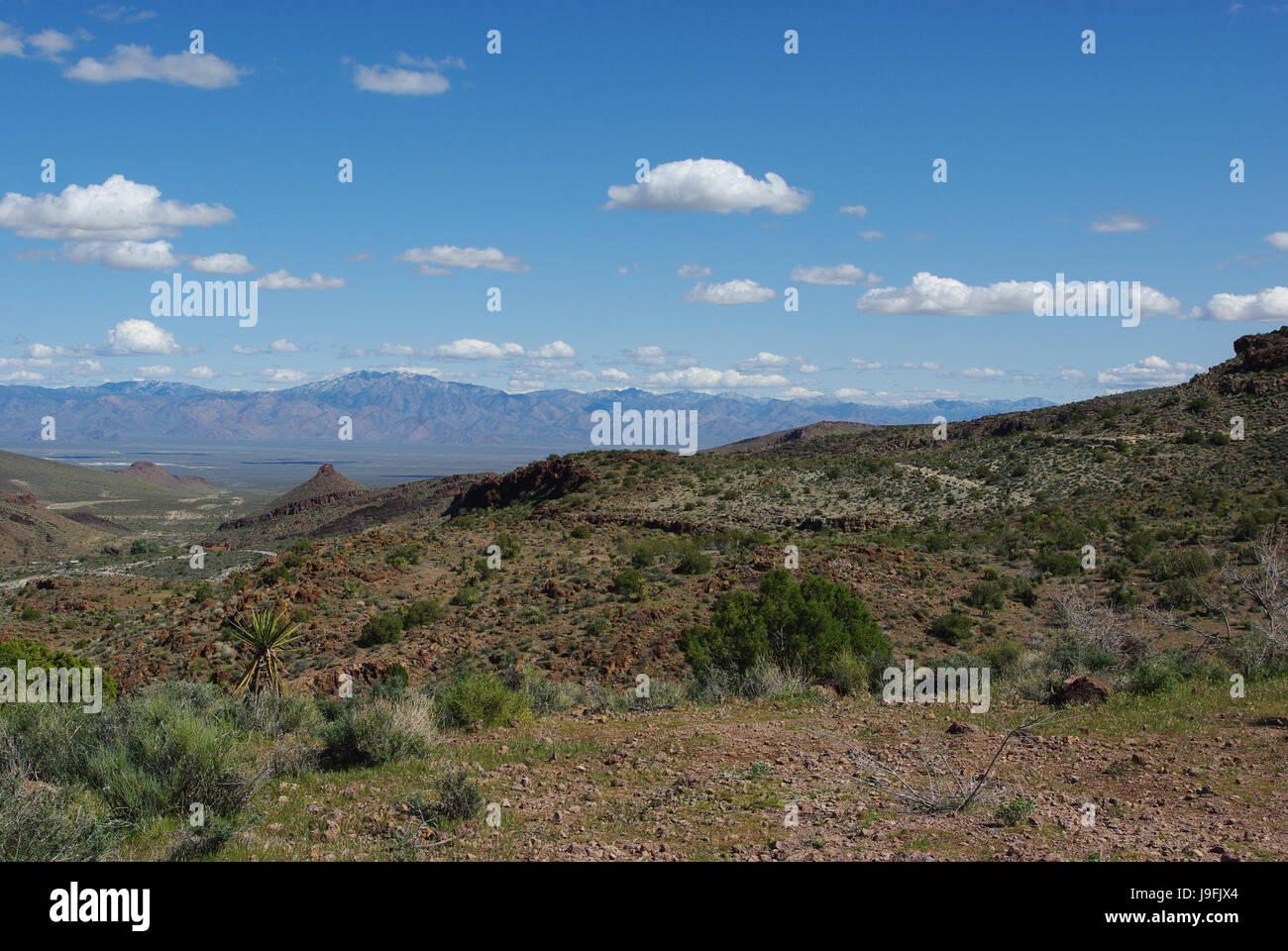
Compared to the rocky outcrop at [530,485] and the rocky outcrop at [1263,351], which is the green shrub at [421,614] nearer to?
the rocky outcrop at [530,485]

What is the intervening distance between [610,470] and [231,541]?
46.0 metres

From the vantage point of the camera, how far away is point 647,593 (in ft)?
89.4

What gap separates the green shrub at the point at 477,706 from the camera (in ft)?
38.2

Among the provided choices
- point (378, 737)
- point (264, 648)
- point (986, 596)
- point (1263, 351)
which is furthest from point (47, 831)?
point (1263, 351)

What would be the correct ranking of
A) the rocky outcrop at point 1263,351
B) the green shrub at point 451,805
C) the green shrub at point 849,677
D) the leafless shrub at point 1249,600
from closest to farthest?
the green shrub at point 451,805, the leafless shrub at point 1249,600, the green shrub at point 849,677, the rocky outcrop at point 1263,351

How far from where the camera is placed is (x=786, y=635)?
1867cm

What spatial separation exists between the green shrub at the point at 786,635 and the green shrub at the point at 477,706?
6.65 metres

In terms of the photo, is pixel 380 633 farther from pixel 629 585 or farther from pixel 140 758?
pixel 140 758

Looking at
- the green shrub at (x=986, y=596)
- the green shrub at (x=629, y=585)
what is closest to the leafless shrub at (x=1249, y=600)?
the green shrub at (x=986, y=596)

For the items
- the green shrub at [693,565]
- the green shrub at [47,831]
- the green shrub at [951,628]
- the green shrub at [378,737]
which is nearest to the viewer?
the green shrub at [47,831]

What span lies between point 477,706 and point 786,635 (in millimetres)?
8874
